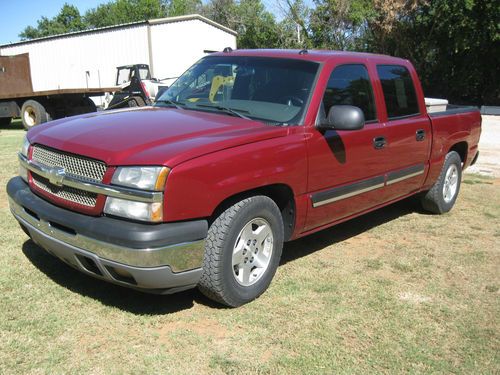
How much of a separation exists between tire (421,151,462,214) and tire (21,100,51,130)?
12.7 m

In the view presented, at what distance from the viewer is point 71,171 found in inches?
134

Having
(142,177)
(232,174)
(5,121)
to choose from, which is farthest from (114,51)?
(142,177)

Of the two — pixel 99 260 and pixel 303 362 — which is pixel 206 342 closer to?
pixel 303 362

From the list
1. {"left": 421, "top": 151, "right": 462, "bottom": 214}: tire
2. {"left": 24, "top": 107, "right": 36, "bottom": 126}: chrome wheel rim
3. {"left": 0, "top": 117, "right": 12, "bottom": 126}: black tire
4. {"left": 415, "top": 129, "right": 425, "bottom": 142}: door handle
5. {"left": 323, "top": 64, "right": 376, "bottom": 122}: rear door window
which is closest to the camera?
{"left": 323, "top": 64, "right": 376, "bottom": 122}: rear door window

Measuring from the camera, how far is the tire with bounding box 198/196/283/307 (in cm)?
340

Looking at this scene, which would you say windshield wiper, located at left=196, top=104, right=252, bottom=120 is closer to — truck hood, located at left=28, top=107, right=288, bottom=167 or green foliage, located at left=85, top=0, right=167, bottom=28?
truck hood, located at left=28, top=107, right=288, bottom=167

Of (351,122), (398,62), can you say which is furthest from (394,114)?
(351,122)

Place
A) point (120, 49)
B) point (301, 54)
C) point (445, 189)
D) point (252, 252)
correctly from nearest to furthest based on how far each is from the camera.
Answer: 1. point (252, 252)
2. point (301, 54)
3. point (445, 189)
4. point (120, 49)

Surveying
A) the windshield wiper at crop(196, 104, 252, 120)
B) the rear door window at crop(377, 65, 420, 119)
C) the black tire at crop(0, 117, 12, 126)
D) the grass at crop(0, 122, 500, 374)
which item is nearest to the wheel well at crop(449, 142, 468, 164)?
the rear door window at crop(377, 65, 420, 119)

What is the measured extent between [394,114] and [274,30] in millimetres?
32664

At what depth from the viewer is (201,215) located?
3.25m

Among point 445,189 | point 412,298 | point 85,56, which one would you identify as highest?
point 85,56

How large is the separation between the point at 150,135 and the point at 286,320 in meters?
1.57

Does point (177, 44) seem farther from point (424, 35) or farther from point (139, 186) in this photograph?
point (139, 186)
